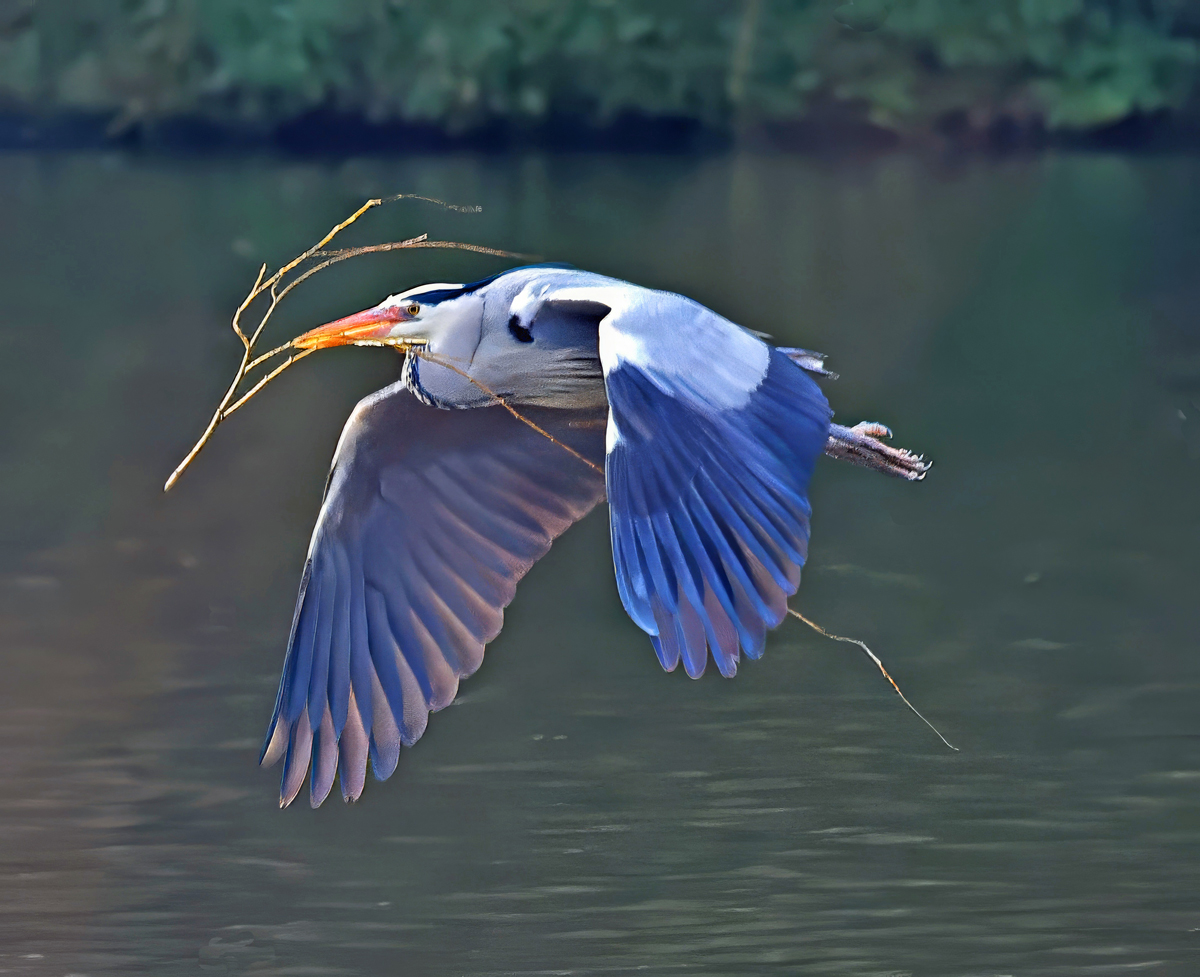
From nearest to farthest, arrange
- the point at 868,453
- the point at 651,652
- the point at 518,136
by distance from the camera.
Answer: the point at 868,453
the point at 651,652
the point at 518,136

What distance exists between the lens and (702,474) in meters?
3.88

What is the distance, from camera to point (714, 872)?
5074mm

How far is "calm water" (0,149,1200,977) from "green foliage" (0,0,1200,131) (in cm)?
1175

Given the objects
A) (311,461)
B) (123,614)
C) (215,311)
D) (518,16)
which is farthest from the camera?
(518,16)

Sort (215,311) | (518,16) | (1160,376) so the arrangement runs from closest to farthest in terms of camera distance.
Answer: (1160,376)
(215,311)
(518,16)

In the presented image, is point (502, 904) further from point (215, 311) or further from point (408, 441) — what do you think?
point (215, 311)

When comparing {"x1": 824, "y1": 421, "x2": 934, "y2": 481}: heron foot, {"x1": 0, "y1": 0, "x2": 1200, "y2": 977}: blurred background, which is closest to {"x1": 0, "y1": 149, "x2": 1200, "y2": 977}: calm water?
{"x1": 0, "y1": 0, "x2": 1200, "y2": 977}: blurred background

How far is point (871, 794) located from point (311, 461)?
15.1 ft

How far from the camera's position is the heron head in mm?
4719

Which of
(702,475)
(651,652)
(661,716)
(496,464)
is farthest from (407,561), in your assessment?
(651,652)

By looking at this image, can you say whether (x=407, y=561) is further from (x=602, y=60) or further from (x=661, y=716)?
(x=602, y=60)

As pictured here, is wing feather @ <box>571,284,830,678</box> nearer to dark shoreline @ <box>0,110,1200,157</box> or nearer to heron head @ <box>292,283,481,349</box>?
heron head @ <box>292,283,481,349</box>

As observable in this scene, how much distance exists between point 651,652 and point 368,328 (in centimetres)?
228

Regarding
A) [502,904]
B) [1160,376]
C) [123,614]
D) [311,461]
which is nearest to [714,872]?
[502,904]
